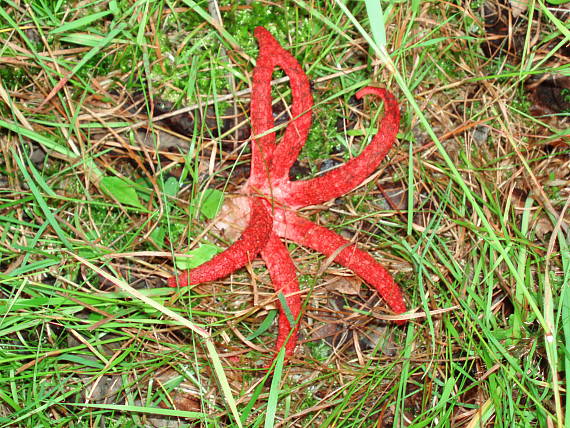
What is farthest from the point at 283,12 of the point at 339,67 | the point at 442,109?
the point at 442,109

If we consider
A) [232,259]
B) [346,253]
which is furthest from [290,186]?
[232,259]

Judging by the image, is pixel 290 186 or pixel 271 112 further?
pixel 290 186

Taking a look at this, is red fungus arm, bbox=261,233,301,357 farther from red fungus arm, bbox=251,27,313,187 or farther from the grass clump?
red fungus arm, bbox=251,27,313,187

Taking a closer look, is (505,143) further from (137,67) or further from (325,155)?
(137,67)

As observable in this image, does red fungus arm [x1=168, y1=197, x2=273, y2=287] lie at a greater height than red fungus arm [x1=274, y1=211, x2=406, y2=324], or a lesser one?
greater

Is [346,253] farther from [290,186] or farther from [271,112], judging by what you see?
[271,112]

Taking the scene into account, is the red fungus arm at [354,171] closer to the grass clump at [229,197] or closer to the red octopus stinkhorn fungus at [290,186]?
the red octopus stinkhorn fungus at [290,186]

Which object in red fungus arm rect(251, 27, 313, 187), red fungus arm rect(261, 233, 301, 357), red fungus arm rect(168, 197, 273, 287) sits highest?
red fungus arm rect(251, 27, 313, 187)

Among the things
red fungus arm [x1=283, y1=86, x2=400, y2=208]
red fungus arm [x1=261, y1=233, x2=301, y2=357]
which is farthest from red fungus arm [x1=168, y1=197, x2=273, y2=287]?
red fungus arm [x1=283, y1=86, x2=400, y2=208]
